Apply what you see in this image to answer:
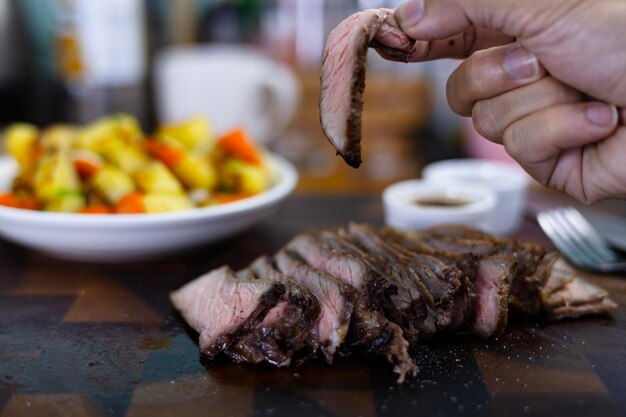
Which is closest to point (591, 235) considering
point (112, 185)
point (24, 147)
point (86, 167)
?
point (112, 185)

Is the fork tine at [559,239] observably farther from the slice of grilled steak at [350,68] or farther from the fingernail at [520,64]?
the slice of grilled steak at [350,68]

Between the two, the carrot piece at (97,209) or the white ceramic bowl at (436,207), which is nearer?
the carrot piece at (97,209)

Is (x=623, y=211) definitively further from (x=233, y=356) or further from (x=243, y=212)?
(x=233, y=356)

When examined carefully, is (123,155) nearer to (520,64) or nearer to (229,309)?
(229,309)

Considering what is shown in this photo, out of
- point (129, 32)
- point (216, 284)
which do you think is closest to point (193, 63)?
point (129, 32)

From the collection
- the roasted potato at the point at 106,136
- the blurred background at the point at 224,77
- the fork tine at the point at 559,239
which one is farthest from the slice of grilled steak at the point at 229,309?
the blurred background at the point at 224,77
